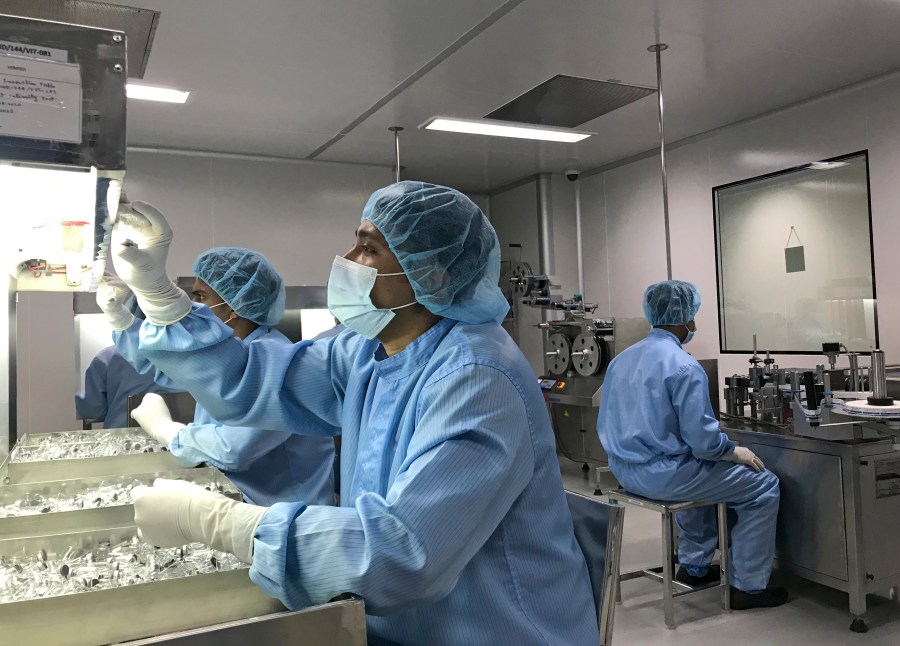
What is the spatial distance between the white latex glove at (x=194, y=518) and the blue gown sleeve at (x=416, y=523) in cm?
4

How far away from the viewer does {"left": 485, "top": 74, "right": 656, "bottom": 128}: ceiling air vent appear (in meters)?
4.17

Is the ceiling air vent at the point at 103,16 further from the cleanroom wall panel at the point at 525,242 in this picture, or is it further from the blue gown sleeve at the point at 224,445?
the cleanroom wall panel at the point at 525,242

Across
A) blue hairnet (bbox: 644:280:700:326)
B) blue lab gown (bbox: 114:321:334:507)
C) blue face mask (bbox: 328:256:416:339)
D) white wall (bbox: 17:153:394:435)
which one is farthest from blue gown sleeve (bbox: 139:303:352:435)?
white wall (bbox: 17:153:394:435)

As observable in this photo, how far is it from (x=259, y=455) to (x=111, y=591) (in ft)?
4.20

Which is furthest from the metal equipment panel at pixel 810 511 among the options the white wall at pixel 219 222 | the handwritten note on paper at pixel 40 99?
the white wall at pixel 219 222

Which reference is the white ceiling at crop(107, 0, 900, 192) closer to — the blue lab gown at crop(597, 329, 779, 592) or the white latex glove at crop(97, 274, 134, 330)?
the white latex glove at crop(97, 274, 134, 330)

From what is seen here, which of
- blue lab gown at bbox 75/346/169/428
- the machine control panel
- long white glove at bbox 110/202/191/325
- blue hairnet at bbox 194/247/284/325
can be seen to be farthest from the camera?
the machine control panel

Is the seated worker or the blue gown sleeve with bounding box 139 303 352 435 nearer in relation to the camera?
the blue gown sleeve with bounding box 139 303 352 435

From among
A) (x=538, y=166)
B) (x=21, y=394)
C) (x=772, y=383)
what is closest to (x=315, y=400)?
(x=772, y=383)

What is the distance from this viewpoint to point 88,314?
4.65m

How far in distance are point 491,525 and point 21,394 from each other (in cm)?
470

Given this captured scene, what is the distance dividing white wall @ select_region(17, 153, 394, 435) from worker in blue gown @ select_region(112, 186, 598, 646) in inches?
148

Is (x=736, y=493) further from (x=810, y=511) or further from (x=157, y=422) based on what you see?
(x=157, y=422)

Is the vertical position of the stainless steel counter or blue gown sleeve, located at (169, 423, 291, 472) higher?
blue gown sleeve, located at (169, 423, 291, 472)
